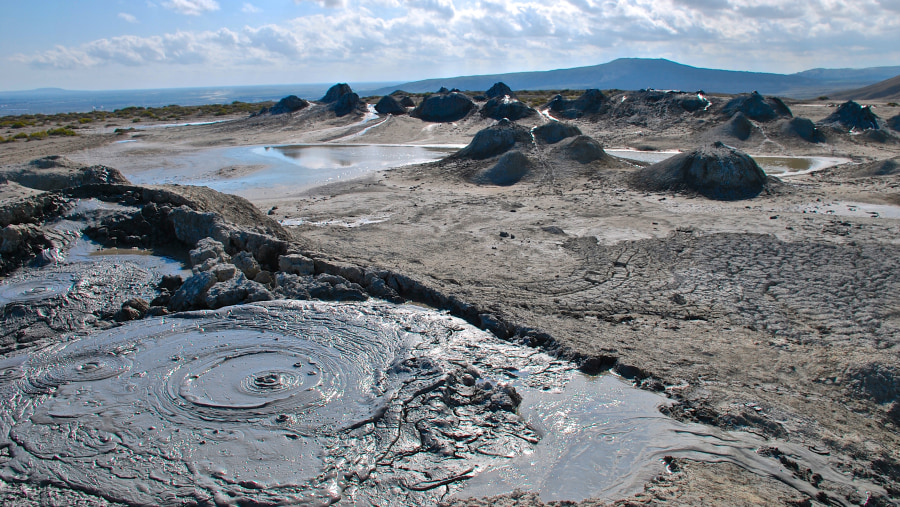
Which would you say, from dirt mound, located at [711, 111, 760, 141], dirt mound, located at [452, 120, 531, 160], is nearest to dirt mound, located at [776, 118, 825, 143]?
dirt mound, located at [711, 111, 760, 141]

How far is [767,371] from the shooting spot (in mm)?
5543

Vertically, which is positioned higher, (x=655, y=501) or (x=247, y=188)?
(x=247, y=188)

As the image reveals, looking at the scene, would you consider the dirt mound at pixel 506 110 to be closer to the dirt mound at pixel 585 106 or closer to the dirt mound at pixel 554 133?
the dirt mound at pixel 585 106

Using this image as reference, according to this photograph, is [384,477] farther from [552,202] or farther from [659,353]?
[552,202]

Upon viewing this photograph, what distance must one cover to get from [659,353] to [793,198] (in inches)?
Result: 381

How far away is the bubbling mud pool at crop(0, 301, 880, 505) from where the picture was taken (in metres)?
3.87

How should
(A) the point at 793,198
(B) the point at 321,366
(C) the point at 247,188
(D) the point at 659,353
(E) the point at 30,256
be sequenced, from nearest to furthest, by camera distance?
(B) the point at 321,366 → (D) the point at 659,353 → (E) the point at 30,256 → (A) the point at 793,198 → (C) the point at 247,188

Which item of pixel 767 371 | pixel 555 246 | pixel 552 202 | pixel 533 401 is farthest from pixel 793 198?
pixel 533 401

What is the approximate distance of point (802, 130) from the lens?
24359mm

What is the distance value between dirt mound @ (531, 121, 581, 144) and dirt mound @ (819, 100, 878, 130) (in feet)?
50.6

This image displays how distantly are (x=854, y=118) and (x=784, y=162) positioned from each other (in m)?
8.87

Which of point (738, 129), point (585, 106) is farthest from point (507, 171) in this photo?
point (585, 106)

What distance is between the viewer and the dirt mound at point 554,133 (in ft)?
61.8

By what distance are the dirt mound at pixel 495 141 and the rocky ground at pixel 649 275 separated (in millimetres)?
923
